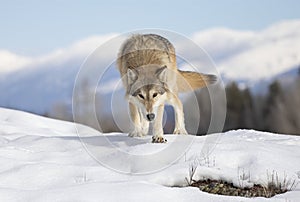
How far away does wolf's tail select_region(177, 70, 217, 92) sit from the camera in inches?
400

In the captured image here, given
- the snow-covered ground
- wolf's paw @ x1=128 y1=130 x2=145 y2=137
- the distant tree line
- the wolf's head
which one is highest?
the distant tree line

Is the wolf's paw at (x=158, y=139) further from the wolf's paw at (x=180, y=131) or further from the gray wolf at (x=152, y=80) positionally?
the wolf's paw at (x=180, y=131)

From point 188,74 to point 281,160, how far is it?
298cm

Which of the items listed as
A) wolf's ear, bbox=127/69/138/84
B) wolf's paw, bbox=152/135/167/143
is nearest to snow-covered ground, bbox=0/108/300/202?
wolf's paw, bbox=152/135/167/143

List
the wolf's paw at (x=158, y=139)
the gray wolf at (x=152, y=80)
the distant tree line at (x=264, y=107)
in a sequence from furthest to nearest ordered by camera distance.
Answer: the distant tree line at (x=264, y=107), the wolf's paw at (x=158, y=139), the gray wolf at (x=152, y=80)

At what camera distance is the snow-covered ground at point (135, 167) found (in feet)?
20.9

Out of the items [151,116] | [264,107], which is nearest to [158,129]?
[151,116]

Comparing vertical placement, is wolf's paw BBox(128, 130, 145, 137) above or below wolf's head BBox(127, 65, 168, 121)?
below

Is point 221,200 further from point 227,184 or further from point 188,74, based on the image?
point 188,74

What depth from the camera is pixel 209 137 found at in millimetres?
9094

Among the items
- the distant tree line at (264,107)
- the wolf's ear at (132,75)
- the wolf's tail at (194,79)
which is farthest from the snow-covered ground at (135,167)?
the distant tree line at (264,107)

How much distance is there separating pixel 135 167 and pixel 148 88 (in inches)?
59.6

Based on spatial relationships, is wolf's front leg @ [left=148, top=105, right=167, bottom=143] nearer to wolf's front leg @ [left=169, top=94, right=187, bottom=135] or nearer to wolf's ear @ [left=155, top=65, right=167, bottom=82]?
wolf's ear @ [left=155, top=65, right=167, bottom=82]

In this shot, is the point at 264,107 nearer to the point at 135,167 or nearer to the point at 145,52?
the point at 145,52
